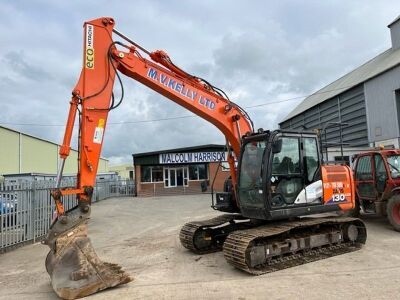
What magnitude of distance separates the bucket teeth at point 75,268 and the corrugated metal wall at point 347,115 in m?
16.1

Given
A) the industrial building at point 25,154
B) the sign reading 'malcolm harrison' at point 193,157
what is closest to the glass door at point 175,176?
the sign reading 'malcolm harrison' at point 193,157

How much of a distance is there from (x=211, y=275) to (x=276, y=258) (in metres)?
1.35

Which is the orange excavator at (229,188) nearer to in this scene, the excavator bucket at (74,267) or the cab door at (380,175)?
the excavator bucket at (74,267)

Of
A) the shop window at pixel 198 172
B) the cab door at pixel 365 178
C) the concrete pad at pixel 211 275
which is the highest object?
the shop window at pixel 198 172

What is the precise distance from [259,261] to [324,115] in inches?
858

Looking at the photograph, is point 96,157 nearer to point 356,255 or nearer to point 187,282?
point 187,282

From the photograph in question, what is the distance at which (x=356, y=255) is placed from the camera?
8.42 meters

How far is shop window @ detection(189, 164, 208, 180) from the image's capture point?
3653 centimetres

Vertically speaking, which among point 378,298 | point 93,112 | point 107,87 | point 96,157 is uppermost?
point 107,87

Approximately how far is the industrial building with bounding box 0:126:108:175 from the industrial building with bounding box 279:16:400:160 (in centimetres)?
1922

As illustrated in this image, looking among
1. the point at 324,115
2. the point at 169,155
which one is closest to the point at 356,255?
the point at 324,115

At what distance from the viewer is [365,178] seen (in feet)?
39.3

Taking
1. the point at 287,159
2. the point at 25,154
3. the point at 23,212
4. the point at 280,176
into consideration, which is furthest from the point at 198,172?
the point at 280,176

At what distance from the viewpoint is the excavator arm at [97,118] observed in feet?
20.5
